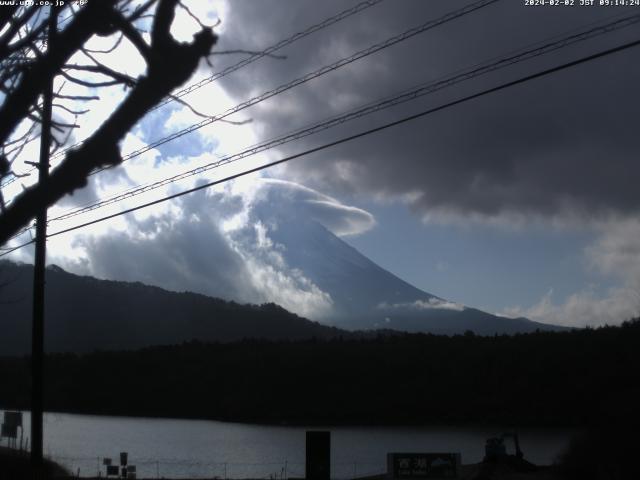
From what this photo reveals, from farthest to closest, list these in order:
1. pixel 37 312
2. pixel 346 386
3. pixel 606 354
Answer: pixel 346 386, pixel 606 354, pixel 37 312

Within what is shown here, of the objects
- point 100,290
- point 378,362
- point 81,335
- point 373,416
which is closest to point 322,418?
point 373,416

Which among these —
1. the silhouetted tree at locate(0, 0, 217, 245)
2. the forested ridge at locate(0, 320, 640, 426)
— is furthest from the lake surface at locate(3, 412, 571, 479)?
the silhouetted tree at locate(0, 0, 217, 245)

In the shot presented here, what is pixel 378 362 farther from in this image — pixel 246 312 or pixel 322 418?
pixel 246 312

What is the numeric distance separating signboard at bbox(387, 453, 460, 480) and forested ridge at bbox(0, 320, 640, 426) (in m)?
47.8

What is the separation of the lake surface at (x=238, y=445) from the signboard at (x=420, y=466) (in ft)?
35.1

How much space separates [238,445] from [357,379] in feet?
126

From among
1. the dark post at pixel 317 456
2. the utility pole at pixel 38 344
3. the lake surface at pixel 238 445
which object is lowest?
the lake surface at pixel 238 445

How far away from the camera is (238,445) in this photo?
6325 cm

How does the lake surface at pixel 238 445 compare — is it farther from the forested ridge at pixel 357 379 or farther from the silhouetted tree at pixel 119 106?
the silhouetted tree at pixel 119 106

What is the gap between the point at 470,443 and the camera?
65.6 meters

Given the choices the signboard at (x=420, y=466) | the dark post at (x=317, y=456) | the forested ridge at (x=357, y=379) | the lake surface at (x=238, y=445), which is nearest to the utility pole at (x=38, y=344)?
the dark post at (x=317, y=456)

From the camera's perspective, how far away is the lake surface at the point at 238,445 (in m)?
45.6

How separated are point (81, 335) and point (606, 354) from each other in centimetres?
9787

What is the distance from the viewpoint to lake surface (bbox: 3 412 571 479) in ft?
149
